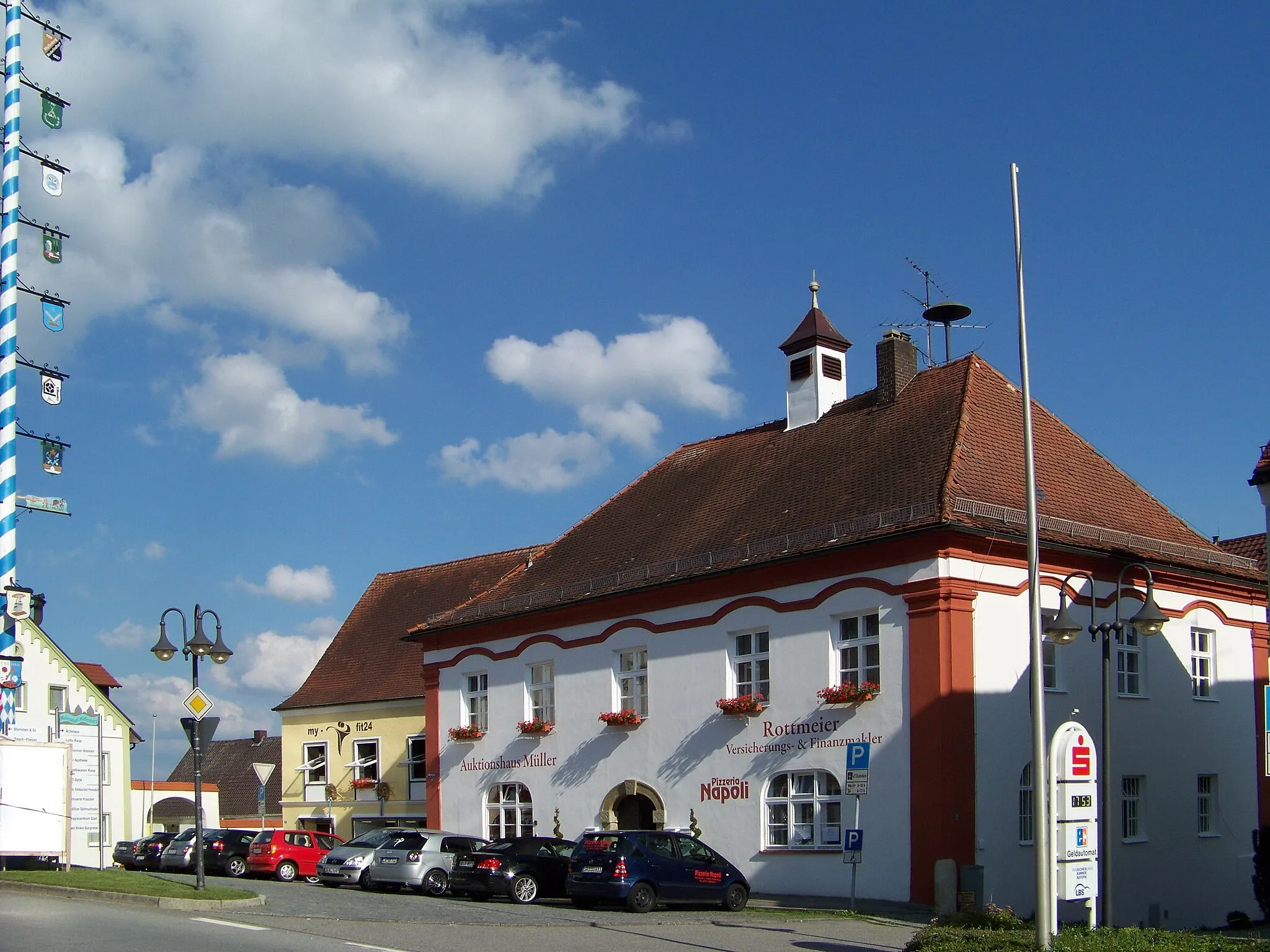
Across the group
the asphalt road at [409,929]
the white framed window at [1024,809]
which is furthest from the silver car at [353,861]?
the white framed window at [1024,809]

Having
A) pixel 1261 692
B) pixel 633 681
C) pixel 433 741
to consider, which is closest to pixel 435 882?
pixel 633 681

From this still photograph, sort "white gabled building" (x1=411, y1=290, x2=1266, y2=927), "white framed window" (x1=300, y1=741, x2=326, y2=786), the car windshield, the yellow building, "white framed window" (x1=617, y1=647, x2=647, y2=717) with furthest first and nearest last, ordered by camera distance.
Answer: "white framed window" (x1=300, y1=741, x2=326, y2=786) < the yellow building < "white framed window" (x1=617, y1=647, x2=647, y2=717) < the car windshield < "white gabled building" (x1=411, y1=290, x2=1266, y2=927)

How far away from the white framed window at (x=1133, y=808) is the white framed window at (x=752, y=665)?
24.4 ft

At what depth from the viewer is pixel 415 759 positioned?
4334cm

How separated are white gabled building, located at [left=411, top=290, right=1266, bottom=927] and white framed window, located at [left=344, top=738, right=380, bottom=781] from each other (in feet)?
29.2

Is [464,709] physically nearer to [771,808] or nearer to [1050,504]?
[771,808]

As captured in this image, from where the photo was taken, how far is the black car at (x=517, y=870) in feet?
85.6

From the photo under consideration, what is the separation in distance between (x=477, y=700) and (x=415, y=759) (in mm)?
7047

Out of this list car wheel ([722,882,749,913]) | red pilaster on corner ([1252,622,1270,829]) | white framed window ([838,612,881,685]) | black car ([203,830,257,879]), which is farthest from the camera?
black car ([203,830,257,879])

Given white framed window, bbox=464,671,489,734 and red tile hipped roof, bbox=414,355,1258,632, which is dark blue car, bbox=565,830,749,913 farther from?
white framed window, bbox=464,671,489,734

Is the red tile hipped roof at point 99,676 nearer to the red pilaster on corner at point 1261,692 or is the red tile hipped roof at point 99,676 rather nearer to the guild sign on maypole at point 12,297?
the guild sign on maypole at point 12,297

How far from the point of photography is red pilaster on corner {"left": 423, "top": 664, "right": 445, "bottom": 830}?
37.9 m

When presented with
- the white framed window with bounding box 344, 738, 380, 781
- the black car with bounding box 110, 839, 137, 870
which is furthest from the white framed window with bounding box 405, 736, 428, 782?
the black car with bounding box 110, 839, 137, 870

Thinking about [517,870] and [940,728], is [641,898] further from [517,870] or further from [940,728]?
[940,728]
